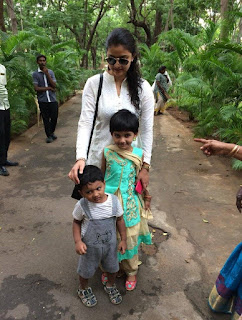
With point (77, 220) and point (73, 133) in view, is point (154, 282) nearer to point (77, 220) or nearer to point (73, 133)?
point (77, 220)

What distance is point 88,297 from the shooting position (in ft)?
6.91

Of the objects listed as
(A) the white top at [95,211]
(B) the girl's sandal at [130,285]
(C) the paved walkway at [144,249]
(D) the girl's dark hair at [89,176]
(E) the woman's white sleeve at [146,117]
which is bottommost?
(C) the paved walkway at [144,249]

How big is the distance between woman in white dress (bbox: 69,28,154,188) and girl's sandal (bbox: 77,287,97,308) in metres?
0.95

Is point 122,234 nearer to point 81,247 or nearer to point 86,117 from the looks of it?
point 81,247

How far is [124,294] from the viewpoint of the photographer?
2223mm

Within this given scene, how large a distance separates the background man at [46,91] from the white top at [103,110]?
13.7 feet

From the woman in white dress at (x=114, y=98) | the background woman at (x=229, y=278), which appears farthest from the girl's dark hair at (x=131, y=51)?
the background woman at (x=229, y=278)

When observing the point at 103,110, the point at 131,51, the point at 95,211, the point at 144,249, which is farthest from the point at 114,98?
the point at 144,249

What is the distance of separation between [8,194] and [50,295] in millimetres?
2026

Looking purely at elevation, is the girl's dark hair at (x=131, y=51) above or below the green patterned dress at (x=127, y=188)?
above

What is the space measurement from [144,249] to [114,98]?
1609 mm

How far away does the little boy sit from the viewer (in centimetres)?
177

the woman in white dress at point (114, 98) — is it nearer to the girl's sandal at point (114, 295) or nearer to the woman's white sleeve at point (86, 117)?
the woman's white sleeve at point (86, 117)

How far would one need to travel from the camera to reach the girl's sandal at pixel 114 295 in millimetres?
2121
